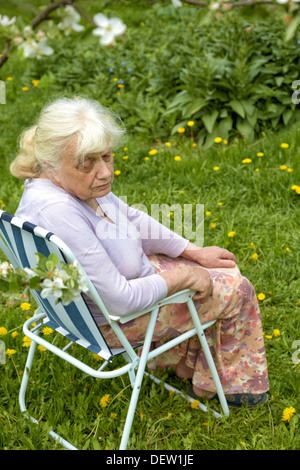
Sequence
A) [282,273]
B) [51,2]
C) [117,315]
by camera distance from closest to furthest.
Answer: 1. [51,2]
2. [117,315]
3. [282,273]

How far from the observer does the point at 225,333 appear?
7.19 ft

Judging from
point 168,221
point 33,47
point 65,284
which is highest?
point 33,47

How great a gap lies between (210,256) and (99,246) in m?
0.66

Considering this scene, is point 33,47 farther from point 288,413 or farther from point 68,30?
point 288,413

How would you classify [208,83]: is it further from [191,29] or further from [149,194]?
[149,194]

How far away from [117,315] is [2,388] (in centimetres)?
88

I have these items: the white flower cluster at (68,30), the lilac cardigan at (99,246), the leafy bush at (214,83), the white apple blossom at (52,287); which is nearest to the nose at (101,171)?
the lilac cardigan at (99,246)

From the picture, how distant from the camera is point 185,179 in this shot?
155 inches

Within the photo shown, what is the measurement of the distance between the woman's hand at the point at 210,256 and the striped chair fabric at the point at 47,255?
59 cm

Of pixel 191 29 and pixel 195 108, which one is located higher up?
pixel 191 29

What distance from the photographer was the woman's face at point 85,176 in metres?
1.94

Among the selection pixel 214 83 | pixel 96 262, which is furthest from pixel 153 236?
pixel 214 83

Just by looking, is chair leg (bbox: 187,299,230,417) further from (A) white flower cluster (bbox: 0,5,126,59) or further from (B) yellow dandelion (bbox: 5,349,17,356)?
(A) white flower cluster (bbox: 0,5,126,59)
